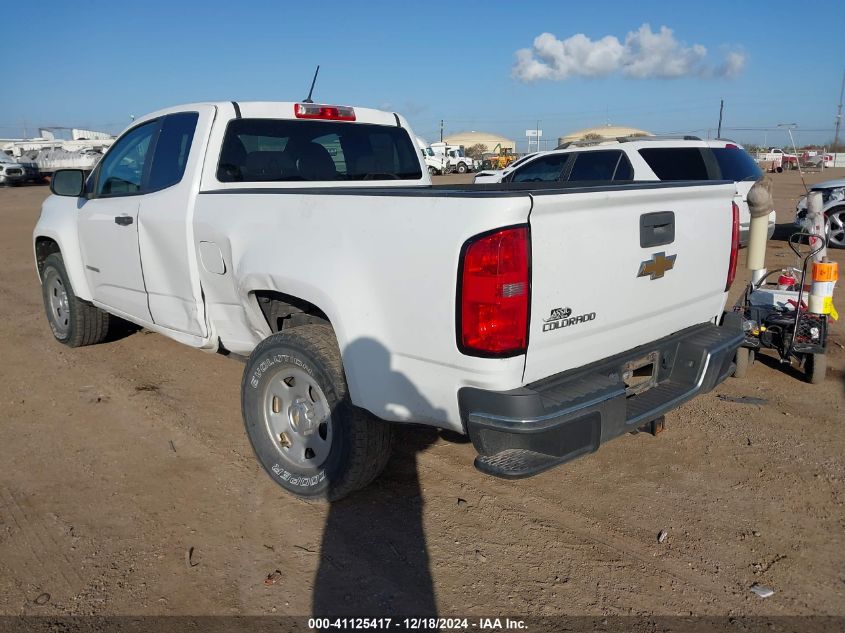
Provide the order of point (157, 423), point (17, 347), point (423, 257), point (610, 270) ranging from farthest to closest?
point (17, 347)
point (157, 423)
point (610, 270)
point (423, 257)

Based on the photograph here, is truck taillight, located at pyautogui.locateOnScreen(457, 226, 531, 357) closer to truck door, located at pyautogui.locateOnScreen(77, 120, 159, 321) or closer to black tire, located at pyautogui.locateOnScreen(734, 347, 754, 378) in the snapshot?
truck door, located at pyautogui.locateOnScreen(77, 120, 159, 321)

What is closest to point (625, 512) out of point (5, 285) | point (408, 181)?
point (408, 181)

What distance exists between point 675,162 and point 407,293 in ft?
24.1

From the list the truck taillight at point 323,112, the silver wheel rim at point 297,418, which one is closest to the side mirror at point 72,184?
the truck taillight at point 323,112

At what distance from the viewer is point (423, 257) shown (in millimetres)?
2613

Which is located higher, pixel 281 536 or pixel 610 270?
pixel 610 270

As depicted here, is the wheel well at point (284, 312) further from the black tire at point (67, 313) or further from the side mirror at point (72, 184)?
the black tire at point (67, 313)

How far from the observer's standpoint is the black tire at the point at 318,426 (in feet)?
10.2

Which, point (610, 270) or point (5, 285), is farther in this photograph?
point (5, 285)

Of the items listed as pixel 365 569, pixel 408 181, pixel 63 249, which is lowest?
pixel 365 569

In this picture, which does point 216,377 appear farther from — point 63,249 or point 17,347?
point 17,347

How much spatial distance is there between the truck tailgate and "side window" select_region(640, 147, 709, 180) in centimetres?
561

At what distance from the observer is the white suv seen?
879 cm

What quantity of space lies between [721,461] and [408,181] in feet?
9.26
